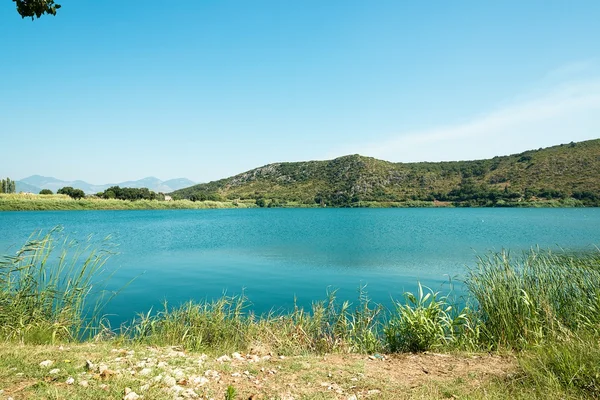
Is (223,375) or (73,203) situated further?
(73,203)

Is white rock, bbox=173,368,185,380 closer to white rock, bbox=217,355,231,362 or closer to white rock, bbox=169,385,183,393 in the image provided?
white rock, bbox=169,385,183,393

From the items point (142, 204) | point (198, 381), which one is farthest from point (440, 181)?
point (198, 381)

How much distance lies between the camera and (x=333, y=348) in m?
7.34

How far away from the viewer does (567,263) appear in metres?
9.25

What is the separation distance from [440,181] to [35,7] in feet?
437

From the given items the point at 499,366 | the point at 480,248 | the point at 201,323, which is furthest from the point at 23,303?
the point at 480,248

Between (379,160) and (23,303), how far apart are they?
154 m

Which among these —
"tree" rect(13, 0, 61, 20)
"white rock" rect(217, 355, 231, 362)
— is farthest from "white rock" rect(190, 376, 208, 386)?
"tree" rect(13, 0, 61, 20)

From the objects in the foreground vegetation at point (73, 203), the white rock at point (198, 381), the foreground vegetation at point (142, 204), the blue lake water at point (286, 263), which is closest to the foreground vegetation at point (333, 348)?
the white rock at point (198, 381)

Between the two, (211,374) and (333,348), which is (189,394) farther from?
(333,348)

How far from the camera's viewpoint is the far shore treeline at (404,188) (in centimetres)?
8956

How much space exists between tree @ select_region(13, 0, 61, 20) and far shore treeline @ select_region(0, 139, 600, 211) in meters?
88.1

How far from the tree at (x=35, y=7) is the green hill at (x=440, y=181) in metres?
108

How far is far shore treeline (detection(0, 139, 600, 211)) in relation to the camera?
89562 millimetres
